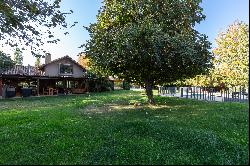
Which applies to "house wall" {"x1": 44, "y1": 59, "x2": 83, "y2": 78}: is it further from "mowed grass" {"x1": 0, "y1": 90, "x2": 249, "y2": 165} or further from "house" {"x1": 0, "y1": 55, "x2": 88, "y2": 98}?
"mowed grass" {"x1": 0, "y1": 90, "x2": 249, "y2": 165}

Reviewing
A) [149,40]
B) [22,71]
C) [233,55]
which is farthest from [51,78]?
[149,40]

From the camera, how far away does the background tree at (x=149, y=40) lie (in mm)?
18938

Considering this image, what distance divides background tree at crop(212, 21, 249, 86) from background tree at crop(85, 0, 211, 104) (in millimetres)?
17269

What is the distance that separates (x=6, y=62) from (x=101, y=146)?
30454 millimetres

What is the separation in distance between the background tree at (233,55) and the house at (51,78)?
21.6 m

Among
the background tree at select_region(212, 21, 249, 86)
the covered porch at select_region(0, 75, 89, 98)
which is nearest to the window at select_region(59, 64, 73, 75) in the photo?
the covered porch at select_region(0, 75, 89, 98)

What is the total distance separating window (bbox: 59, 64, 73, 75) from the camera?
1987 inches

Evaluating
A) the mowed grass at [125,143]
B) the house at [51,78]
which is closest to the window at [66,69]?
the house at [51,78]

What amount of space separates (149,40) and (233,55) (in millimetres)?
25419

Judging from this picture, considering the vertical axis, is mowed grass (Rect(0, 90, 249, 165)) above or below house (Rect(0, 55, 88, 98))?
below

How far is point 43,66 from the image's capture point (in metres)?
49.1

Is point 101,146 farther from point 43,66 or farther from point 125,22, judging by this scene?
point 43,66

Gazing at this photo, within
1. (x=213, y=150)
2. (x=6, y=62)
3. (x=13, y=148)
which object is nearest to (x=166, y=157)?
(x=213, y=150)

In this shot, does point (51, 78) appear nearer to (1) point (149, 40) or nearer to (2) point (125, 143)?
(1) point (149, 40)
